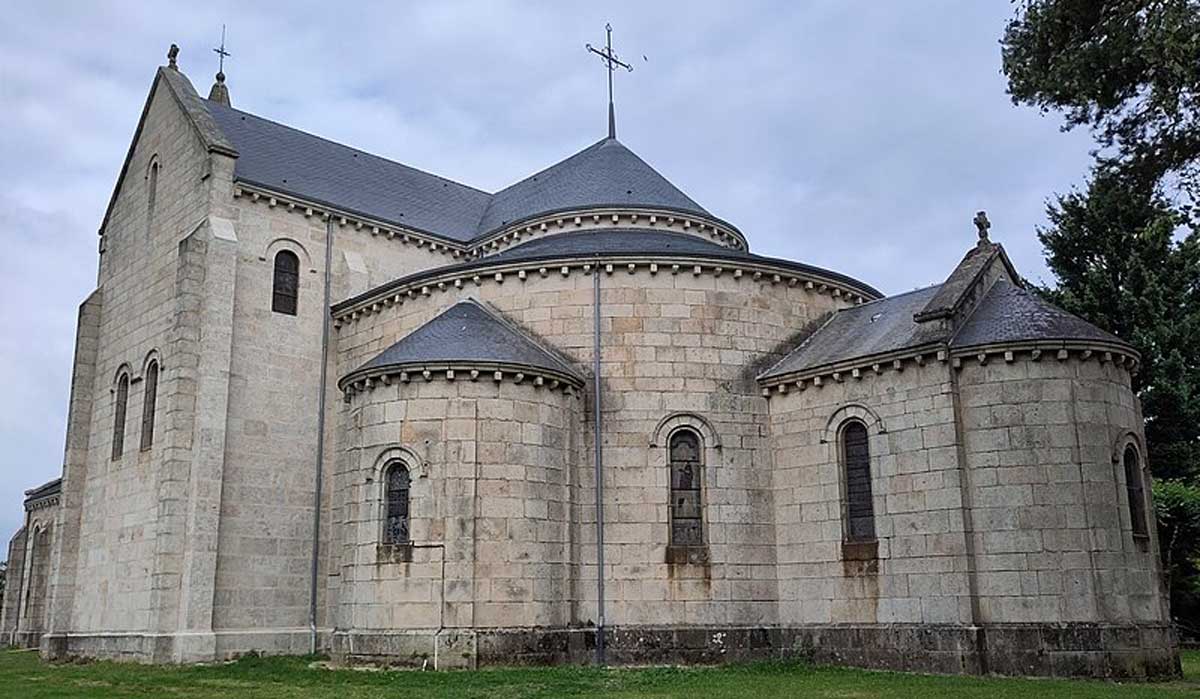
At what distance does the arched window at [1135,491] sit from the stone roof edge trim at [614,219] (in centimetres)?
1183

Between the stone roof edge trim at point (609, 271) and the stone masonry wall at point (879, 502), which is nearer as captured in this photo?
the stone masonry wall at point (879, 502)

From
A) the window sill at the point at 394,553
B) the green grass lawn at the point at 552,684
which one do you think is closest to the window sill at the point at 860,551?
the green grass lawn at the point at 552,684

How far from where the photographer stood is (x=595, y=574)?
20703 millimetres

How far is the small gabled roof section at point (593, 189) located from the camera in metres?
27.5

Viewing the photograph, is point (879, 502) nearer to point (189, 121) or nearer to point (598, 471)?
point (598, 471)

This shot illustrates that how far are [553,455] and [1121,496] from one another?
33.6ft

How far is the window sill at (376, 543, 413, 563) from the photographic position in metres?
19.5

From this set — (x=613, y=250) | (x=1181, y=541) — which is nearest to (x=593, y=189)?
(x=613, y=250)

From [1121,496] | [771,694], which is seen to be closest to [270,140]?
[771,694]

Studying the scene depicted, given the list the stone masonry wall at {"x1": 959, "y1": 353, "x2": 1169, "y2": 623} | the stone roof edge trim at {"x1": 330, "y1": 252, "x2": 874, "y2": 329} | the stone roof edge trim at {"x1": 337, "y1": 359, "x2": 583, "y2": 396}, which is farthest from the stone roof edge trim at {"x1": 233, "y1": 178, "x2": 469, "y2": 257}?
the stone masonry wall at {"x1": 959, "y1": 353, "x2": 1169, "y2": 623}

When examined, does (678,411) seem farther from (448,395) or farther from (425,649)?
(425,649)

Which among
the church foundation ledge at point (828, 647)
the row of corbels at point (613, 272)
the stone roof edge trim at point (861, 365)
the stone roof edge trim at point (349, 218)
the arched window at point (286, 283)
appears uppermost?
the stone roof edge trim at point (349, 218)

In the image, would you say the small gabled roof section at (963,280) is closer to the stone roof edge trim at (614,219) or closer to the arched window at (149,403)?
the stone roof edge trim at (614,219)

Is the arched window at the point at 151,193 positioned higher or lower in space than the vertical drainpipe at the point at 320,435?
higher
